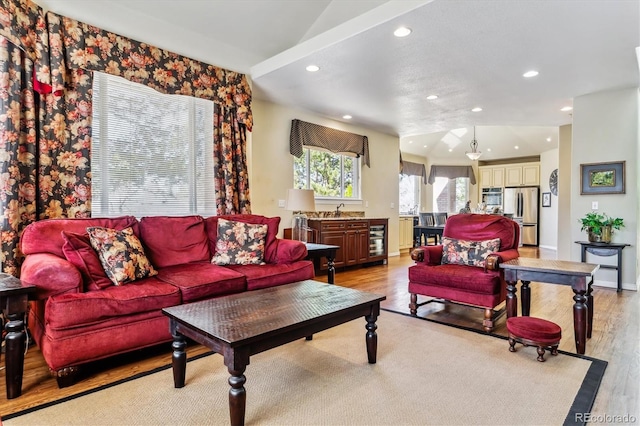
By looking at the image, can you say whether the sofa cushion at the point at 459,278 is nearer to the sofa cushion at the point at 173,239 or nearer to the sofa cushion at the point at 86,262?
the sofa cushion at the point at 173,239

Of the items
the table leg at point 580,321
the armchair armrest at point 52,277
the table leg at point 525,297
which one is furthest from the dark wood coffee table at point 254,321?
the table leg at point 525,297

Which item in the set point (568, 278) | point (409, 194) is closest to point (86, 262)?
point (568, 278)

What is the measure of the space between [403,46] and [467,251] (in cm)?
204

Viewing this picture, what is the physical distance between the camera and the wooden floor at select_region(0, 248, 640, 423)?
1.97m

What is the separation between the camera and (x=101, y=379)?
219 centimetres

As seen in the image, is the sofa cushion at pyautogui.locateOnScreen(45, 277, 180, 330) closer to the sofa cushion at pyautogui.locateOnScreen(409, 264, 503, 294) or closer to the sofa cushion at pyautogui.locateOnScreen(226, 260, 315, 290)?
the sofa cushion at pyautogui.locateOnScreen(226, 260, 315, 290)

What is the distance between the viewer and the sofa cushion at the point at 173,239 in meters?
3.20

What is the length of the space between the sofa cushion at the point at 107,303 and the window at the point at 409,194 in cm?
780

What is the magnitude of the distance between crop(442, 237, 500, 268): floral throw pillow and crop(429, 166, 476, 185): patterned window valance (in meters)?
7.36

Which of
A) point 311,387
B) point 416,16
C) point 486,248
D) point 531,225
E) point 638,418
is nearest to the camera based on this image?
point 638,418

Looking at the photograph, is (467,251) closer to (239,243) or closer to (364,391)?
(364,391)

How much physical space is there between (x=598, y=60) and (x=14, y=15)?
5.21 meters

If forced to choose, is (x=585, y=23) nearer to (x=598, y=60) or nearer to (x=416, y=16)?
(x=598, y=60)

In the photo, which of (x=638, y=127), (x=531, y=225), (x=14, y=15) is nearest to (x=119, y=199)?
(x=14, y=15)
